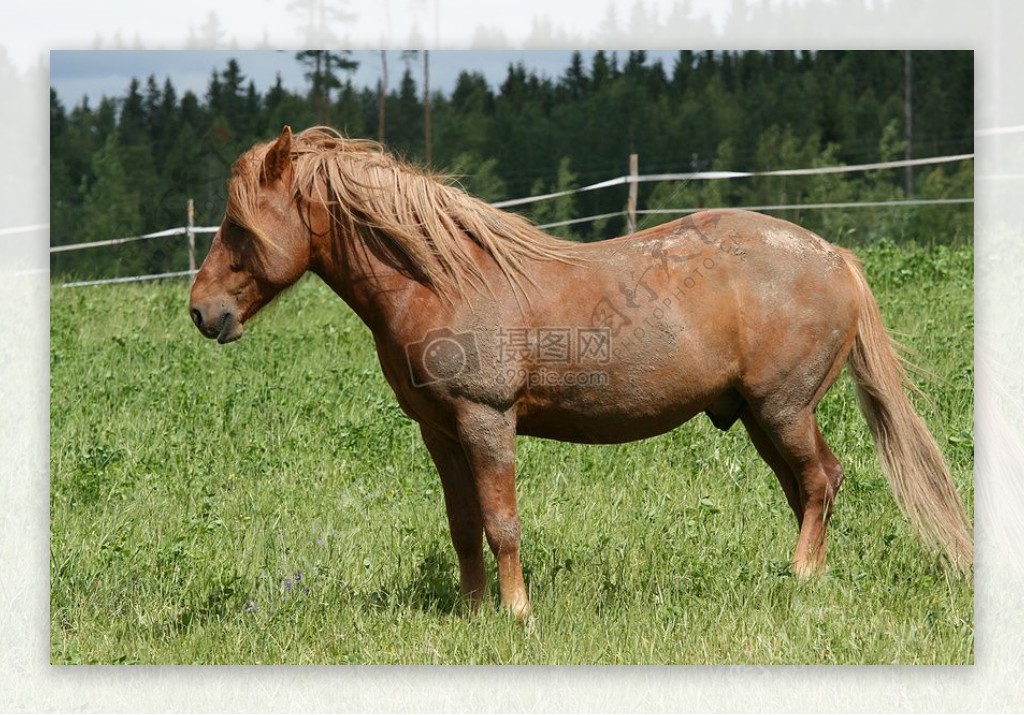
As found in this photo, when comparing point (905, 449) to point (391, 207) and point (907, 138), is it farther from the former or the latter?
point (907, 138)

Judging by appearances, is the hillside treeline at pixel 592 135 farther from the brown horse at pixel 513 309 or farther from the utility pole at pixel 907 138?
the brown horse at pixel 513 309

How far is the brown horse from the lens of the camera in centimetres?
426

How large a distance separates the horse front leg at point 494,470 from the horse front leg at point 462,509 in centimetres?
23

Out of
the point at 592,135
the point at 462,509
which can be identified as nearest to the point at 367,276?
the point at 462,509

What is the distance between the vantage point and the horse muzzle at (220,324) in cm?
429

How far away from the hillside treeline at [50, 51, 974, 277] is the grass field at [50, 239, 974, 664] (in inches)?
90.4

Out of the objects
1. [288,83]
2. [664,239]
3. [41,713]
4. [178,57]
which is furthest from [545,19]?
[288,83]

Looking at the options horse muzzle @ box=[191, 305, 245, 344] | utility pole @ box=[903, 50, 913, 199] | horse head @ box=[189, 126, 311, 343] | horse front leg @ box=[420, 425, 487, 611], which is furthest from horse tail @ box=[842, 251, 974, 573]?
utility pole @ box=[903, 50, 913, 199]

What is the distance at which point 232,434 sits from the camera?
6.86 m

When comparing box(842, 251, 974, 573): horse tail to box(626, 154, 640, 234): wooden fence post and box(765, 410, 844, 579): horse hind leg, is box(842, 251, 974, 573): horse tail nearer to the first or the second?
box(765, 410, 844, 579): horse hind leg

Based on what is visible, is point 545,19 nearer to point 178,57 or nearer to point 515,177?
point 178,57

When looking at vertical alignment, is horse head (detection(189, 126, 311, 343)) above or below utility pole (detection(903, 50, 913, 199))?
below

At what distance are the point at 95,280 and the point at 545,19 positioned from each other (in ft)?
17.3

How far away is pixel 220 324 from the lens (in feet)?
14.1
